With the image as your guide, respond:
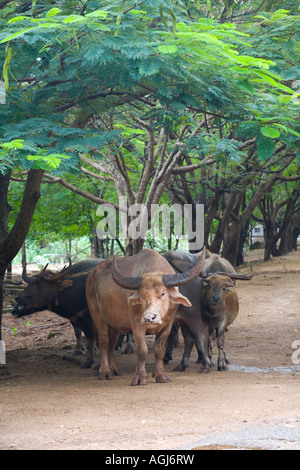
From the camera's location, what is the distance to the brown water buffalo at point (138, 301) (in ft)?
28.3

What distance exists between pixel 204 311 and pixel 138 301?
74.6 inches

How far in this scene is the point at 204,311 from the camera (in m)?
10.3

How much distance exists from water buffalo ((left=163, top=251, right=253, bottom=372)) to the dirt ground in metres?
0.31

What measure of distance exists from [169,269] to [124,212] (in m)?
6.28

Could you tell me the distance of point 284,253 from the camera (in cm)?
3078

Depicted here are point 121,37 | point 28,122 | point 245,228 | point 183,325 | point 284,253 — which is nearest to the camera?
point 121,37

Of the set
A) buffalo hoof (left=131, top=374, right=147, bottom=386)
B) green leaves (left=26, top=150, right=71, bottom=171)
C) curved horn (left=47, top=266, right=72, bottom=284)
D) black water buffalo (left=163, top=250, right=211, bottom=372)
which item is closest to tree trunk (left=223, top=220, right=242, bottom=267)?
curved horn (left=47, top=266, right=72, bottom=284)

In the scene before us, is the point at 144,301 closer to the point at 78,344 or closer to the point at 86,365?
the point at 86,365

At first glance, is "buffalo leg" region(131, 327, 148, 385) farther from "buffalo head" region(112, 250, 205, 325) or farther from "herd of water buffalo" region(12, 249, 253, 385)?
"buffalo head" region(112, 250, 205, 325)

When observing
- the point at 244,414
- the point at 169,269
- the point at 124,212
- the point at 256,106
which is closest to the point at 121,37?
the point at 256,106

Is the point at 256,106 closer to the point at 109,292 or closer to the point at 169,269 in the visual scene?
the point at 169,269

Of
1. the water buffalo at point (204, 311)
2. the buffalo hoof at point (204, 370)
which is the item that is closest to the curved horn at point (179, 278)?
the water buffalo at point (204, 311)

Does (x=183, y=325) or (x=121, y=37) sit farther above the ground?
(x=121, y=37)

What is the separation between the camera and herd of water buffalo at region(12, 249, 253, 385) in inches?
344
